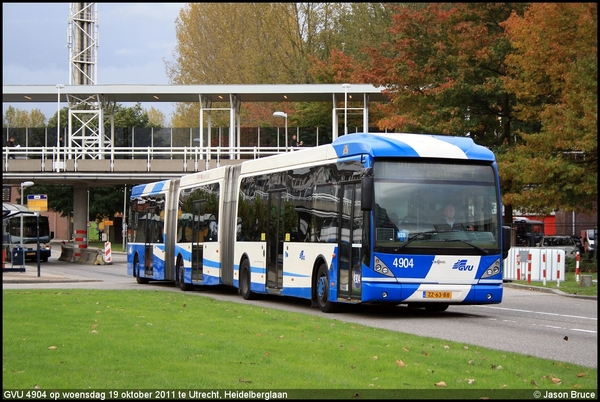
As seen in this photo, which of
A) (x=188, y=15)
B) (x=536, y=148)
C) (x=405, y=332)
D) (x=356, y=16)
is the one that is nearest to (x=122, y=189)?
(x=188, y=15)

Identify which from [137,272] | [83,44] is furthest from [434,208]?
[83,44]

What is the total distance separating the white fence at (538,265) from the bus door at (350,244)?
14474 millimetres

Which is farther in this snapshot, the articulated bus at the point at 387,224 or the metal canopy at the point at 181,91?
the metal canopy at the point at 181,91

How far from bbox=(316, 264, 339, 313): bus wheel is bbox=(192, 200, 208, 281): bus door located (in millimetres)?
8074

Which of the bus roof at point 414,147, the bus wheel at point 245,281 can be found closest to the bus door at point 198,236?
the bus wheel at point 245,281

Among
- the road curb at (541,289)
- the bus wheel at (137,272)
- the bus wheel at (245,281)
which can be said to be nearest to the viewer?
the bus wheel at (245,281)

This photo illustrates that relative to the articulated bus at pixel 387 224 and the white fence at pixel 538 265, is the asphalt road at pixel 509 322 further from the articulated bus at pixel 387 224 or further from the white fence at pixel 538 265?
the white fence at pixel 538 265

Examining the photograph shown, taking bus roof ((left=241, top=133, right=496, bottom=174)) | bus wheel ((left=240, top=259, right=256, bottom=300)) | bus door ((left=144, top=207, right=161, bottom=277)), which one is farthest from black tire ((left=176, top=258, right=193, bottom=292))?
bus roof ((left=241, top=133, right=496, bottom=174))

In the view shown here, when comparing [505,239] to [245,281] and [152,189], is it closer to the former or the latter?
[245,281]

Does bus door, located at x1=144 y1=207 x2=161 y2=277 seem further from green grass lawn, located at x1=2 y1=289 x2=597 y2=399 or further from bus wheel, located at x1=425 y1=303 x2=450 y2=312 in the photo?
green grass lawn, located at x1=2 y1=289 x2=597 y2=399

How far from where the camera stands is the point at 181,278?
29609 millimetres

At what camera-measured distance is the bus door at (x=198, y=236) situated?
91.6 ft

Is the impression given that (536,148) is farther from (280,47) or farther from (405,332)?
(280,47)

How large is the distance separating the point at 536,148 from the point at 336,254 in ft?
61.3
